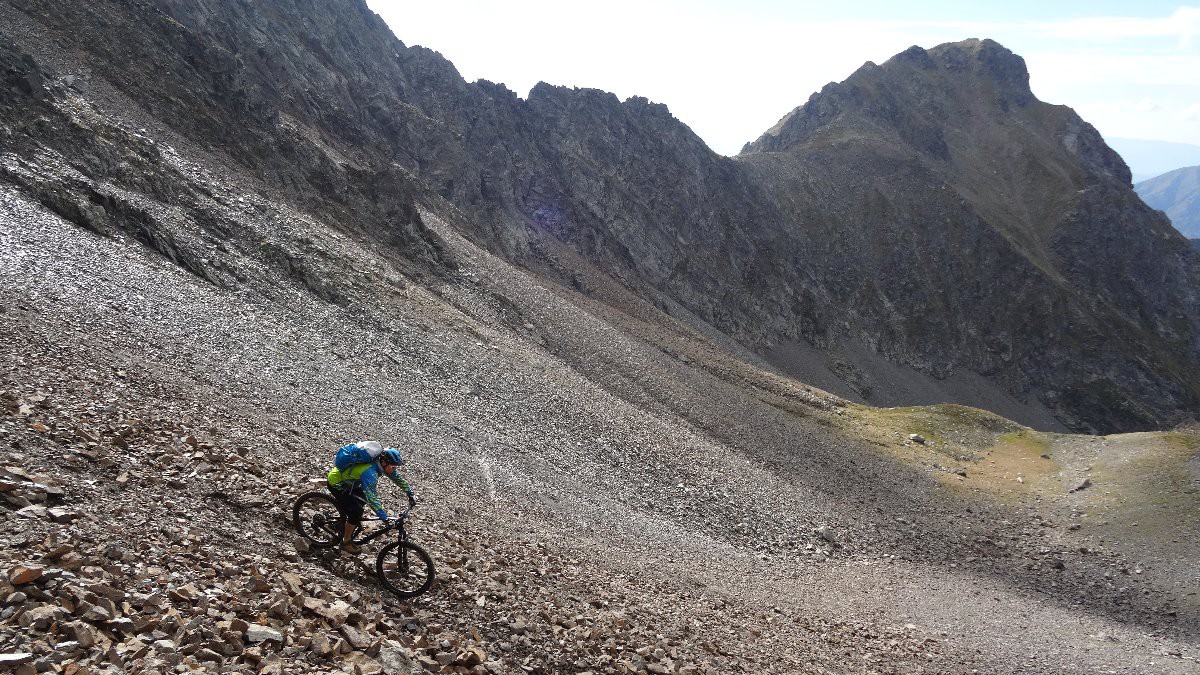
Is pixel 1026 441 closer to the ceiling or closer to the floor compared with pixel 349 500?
closer to the ceiling

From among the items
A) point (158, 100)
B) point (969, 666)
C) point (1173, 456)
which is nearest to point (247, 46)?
Result: point (158, 100)

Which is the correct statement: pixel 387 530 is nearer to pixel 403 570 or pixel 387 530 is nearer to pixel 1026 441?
pixel 403 570

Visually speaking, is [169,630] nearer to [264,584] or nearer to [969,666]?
[264,584]

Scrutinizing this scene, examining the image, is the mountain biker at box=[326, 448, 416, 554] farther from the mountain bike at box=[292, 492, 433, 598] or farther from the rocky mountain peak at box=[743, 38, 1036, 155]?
the rocky mountain peak at box=[743, 38, 1036, 155]

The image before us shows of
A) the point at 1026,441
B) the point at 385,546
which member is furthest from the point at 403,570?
the point at 1026,441

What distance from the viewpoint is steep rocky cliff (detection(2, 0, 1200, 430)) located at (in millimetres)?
60969

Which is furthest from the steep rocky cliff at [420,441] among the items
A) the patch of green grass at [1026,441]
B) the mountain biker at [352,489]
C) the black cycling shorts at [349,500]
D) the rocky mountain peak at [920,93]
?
the rocky mountain peak at [920,93]

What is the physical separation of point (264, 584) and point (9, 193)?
3256 centimetres

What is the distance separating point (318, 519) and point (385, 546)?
1.69m

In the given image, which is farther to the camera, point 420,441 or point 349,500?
point 420,441

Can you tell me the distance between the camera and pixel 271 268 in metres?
39.8

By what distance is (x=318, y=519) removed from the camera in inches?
555

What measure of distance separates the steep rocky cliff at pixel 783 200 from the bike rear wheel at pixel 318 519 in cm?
4487

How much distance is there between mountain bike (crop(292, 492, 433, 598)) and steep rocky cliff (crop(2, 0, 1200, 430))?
148 ft
